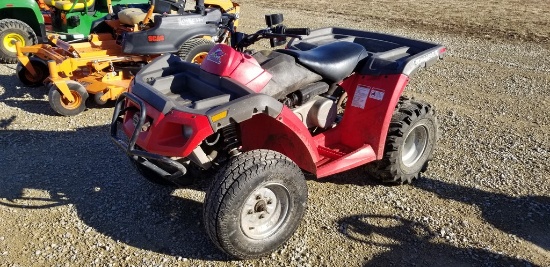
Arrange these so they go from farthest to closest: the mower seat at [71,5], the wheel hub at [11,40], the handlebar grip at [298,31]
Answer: the wheel hub at [11,40], the mower seat at [71,5], the handlebar grip at [298,31]

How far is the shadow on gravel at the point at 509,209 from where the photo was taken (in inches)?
152

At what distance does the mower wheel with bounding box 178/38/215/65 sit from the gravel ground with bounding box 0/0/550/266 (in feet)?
4.35

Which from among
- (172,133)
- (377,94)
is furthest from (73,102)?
(377,94)

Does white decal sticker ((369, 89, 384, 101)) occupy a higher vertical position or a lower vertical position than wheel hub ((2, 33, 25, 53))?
higher

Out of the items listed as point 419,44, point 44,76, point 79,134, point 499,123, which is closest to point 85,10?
point 44,76

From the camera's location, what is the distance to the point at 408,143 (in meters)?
4.57

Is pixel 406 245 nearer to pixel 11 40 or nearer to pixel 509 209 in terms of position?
pixel 509 209

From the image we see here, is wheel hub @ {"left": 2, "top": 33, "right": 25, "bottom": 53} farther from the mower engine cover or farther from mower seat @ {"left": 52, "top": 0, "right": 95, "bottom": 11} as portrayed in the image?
the mower engine cover

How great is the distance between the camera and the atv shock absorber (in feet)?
11.6

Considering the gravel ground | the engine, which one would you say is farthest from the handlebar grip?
the gravel ground

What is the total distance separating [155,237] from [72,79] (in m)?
3.74

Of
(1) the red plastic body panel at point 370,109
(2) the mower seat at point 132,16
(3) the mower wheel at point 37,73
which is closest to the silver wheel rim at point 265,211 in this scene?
(1) the red plastic body panel at point 370,109

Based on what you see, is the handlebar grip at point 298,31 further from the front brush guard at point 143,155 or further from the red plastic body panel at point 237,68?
the front brush guard at point 143,155

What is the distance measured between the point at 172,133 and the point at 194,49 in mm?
3630
